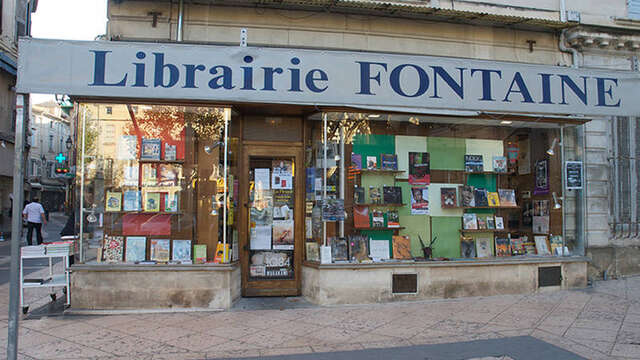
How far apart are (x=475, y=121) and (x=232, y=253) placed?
5.07m

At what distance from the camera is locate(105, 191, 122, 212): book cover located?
7441 mm

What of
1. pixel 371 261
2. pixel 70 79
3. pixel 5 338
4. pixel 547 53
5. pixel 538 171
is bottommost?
pixel 5 338

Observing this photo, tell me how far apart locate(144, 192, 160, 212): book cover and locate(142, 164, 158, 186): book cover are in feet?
0.60

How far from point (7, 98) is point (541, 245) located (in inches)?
968

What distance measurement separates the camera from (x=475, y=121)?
8.56 meters

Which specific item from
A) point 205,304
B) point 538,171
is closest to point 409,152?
point 538,171

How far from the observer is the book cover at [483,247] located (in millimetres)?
8359

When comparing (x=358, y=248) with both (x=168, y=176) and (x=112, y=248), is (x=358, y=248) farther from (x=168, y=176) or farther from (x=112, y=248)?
(x=112, y=248)

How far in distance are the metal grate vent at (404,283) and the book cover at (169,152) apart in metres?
4.19

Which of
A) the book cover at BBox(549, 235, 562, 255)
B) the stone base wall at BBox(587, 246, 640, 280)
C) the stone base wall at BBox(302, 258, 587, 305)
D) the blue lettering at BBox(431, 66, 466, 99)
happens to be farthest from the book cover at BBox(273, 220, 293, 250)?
the stone base wall at BBox(587, 246, 640, 280)

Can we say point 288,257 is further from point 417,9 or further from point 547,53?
point 547,53

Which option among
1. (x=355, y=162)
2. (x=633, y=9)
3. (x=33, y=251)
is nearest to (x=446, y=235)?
(x=355, y=162)

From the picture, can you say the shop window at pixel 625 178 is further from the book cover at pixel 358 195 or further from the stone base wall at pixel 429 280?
the book cover at pixel 358 195

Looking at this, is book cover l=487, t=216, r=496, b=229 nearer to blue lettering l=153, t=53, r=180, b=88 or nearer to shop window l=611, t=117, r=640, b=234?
shop window l=611, t=117, r=640, b=234
